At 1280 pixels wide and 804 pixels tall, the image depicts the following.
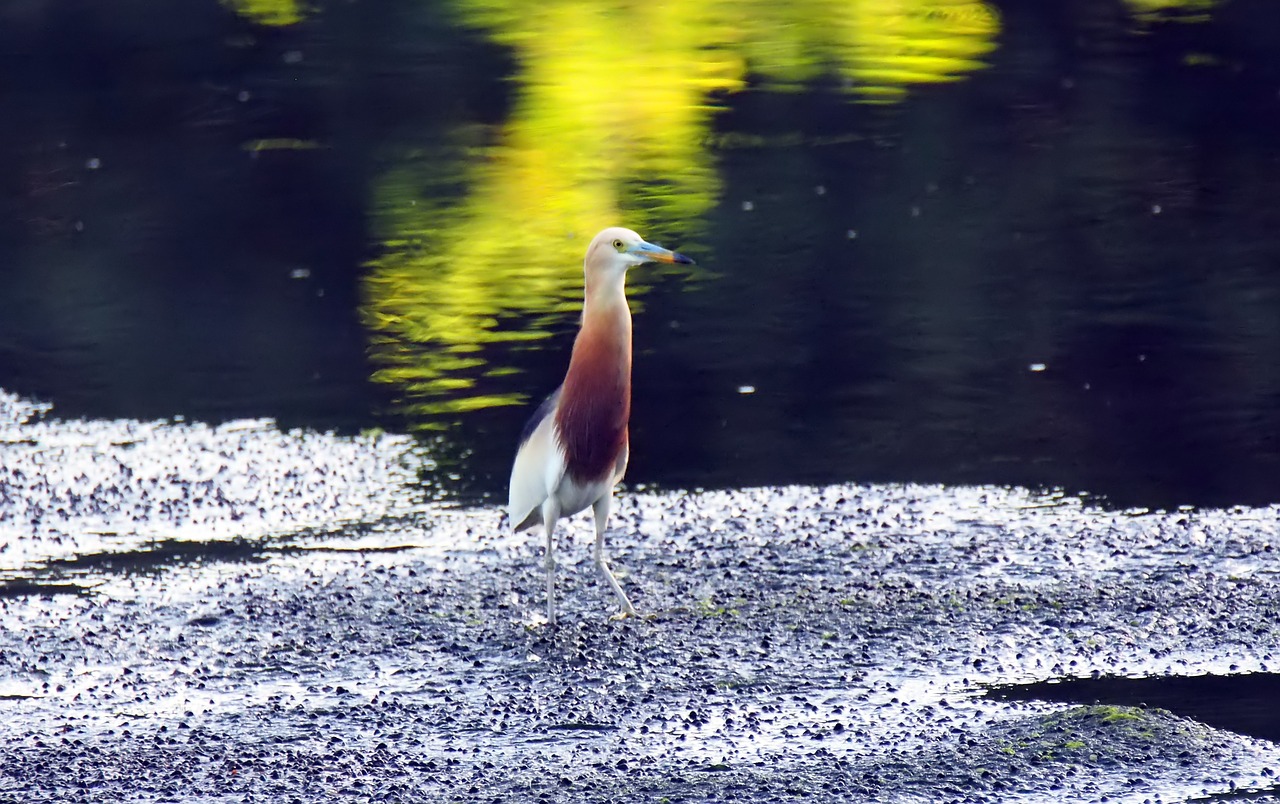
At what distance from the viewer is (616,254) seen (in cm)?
791

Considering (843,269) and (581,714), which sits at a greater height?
(581,714)

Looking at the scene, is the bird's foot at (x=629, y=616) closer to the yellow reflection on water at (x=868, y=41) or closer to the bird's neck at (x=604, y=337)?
the bird's neck at (x=604, y=337)

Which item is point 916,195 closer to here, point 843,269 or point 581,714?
point 843,269

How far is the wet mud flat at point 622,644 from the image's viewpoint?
20.6 ft

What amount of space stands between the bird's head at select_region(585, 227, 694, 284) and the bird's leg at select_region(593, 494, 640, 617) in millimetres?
1012

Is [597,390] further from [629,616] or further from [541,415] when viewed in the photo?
[629,616]

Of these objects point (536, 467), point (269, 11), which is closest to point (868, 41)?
point (269, 11)

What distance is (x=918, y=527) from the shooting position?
8.93 meters

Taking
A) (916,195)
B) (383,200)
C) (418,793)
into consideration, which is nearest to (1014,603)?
(418,793)

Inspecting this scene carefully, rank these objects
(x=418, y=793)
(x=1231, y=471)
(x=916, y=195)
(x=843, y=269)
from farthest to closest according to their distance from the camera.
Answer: (x=916, y=195)
(x=843, y=269)
(x=1231, y=471)
(x=418, y=793)

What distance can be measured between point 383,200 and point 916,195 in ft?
18.2

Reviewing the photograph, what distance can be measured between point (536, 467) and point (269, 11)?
2491 cm

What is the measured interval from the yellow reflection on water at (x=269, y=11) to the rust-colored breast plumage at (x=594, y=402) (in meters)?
23.5

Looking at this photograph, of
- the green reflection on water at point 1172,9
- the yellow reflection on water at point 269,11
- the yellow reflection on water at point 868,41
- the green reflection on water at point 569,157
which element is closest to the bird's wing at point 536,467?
the green reflection on water at point 569,157
